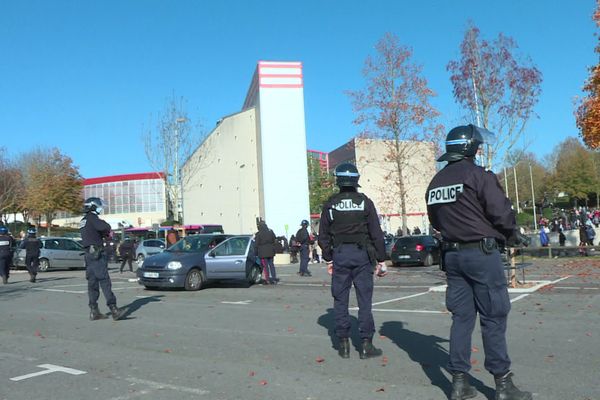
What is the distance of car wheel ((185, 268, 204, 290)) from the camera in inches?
570

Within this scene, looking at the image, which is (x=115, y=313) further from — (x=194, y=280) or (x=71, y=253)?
(x=71, y=253)

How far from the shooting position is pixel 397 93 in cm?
2970

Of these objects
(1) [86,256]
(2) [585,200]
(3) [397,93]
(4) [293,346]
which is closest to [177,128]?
(3) [397,93]

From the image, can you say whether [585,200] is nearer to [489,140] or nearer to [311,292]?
[311,292]

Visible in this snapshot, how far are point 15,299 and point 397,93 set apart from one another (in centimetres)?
2128

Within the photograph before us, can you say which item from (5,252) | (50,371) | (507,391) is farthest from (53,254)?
(507,391)

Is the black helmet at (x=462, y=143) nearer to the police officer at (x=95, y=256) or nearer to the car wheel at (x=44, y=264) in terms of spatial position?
the police officer at (x=95, y=256)

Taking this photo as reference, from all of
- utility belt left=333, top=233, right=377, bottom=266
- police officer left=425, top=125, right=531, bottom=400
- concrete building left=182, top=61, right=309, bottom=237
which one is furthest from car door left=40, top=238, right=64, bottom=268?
police officer left=425, top=125, right=531, bottom=400

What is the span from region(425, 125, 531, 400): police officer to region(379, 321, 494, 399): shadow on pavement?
395 millimetres

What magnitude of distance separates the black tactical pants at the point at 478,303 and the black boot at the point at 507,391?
58mm

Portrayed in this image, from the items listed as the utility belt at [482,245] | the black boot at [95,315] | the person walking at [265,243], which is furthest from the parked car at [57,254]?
the utility belt at [482,245]

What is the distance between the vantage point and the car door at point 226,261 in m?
15.1

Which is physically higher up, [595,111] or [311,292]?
[595,111]

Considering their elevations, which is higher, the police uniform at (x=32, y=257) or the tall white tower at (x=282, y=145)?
the tall white tower at (x=282, y=145)
